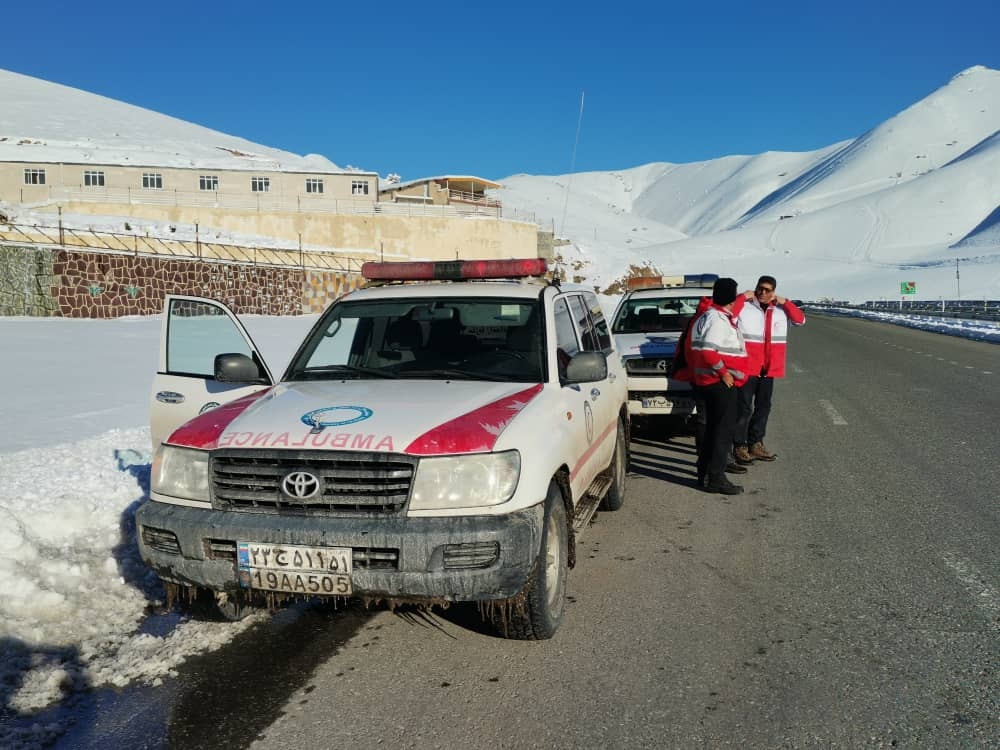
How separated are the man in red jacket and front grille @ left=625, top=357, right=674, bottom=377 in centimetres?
106

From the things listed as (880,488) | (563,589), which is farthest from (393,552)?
(880,488)

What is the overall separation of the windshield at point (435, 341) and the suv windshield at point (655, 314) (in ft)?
19.9

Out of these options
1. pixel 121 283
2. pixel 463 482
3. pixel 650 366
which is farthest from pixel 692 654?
pixel 121 283

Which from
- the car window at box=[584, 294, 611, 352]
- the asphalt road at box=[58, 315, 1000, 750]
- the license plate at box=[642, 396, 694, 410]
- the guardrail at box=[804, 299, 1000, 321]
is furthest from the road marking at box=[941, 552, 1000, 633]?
the guardrail at box=[804, 299, 1000, 321]

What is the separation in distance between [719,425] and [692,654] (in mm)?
3558

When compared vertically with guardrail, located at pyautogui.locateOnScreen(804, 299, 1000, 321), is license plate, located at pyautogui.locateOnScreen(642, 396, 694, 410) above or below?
below

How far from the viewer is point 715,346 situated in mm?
7312

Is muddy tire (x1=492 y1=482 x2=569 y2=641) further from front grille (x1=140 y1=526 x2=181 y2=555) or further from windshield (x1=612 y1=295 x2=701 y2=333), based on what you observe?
windshield (x1=612 y1=295 x2=701 y2=333)

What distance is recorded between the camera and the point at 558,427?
4.55 meters

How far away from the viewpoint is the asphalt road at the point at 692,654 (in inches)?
134

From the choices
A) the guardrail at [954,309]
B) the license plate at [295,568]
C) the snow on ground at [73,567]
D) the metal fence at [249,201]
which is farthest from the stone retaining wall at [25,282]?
the metal fence at [249,201]

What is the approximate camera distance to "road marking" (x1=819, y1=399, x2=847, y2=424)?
11192 mm

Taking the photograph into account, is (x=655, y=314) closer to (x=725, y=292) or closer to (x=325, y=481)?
(x=725, y=292)

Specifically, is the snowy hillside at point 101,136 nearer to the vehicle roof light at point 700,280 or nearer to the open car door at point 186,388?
the vehicle roof light at point 700,280
